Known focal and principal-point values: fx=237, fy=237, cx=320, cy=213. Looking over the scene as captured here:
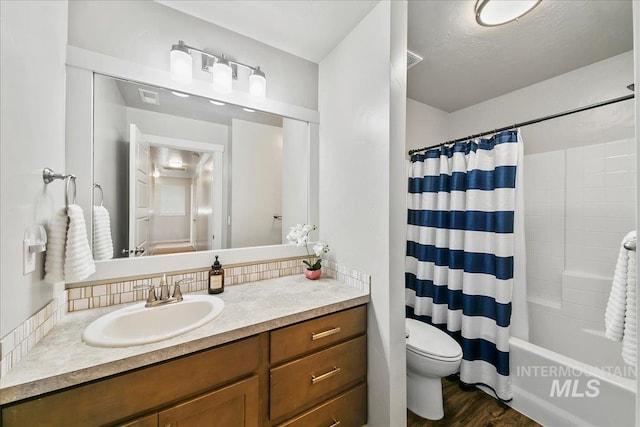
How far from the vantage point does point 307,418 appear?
110 cm

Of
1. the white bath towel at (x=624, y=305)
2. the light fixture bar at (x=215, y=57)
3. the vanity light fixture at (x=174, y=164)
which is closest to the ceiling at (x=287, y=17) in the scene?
the light fixture bar at (x=215, y=57)

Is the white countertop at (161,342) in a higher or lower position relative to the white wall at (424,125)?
lower

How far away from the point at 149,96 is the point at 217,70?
40 centimetres

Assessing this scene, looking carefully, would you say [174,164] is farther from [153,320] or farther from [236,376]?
[236,376]

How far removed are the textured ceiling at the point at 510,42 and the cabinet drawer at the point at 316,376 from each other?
1.97 metres

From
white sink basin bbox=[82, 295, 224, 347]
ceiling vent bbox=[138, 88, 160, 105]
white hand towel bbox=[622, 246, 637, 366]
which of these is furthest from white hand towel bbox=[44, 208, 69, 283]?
white hand towel bbox=[622, 246, 637, 366]

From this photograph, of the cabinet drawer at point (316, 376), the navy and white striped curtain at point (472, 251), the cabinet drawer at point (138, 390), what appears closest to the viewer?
the cabinet drawer at point (138, 390)

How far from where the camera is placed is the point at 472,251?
5.96 ft

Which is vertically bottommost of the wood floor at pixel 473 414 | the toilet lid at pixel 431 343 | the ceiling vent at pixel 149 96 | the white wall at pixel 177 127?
the wood floor at pixel 473 414

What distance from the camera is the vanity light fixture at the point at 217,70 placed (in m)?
1.27

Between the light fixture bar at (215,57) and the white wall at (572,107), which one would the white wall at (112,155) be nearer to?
the light fixture bar at (215,57)

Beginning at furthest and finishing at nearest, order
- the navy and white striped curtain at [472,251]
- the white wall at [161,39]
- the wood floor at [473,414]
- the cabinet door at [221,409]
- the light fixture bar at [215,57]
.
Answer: the navy and white striped curtain at [472,251]
the wood floor at [473,414]
the light fixture bar at [215,57]
the white wall at [161,39]
the cabinet door at [221,409]

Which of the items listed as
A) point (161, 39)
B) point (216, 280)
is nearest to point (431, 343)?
point (216, 280)

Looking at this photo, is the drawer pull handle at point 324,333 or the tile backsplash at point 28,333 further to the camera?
the drawer pull handle at point 324,333
